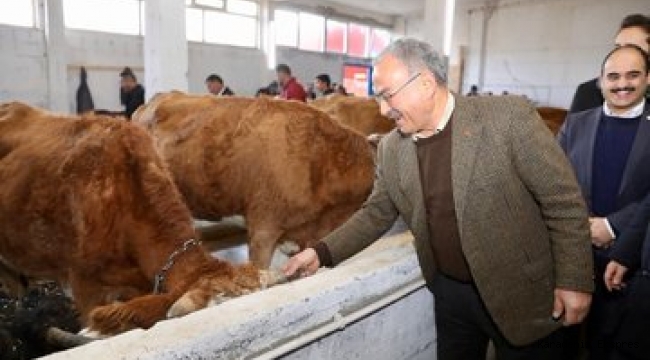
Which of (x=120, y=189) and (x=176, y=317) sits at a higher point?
(x=120, y=189)

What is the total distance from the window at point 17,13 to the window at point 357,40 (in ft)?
36.8

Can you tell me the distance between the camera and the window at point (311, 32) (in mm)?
17578

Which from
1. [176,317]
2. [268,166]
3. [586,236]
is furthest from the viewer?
[268,166]

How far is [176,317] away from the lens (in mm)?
1857

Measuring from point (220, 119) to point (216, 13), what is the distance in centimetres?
1188

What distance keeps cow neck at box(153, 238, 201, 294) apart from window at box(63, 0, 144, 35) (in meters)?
11.2

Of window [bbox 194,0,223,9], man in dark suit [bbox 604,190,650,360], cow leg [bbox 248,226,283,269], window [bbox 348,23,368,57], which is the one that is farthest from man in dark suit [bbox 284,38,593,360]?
window [bbox 348,23,368,57]

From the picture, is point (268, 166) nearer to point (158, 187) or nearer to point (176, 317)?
point (158, 187)

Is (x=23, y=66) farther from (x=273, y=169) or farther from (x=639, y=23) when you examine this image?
(x=639, y=23)

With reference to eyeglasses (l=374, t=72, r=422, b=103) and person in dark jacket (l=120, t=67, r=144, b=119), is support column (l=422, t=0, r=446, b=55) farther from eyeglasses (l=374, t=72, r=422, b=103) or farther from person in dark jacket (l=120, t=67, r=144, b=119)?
eyeglasses (l=374, t=72, r=422, b=103)

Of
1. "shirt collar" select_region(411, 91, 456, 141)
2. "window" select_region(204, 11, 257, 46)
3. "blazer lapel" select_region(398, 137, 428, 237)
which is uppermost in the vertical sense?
"window" select_region(204, 11, 257, 46)

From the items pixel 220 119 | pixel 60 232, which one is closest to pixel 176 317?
pixel 60 232

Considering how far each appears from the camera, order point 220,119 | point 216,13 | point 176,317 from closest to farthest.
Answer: point 176,317
point 220,119
point 216,13

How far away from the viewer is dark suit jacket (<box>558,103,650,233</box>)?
2252mm
